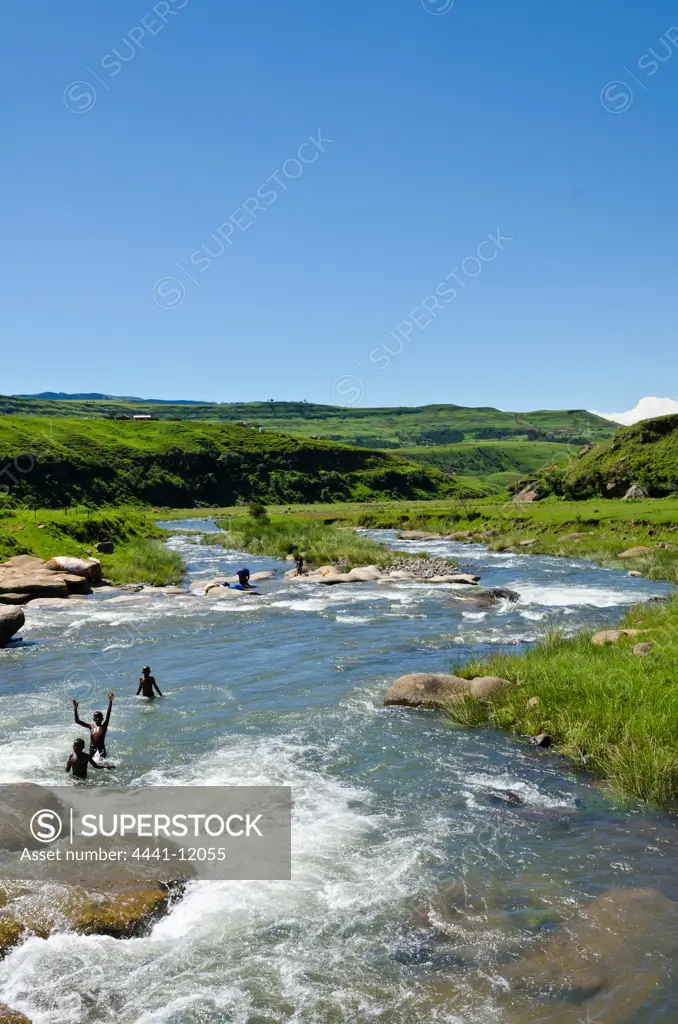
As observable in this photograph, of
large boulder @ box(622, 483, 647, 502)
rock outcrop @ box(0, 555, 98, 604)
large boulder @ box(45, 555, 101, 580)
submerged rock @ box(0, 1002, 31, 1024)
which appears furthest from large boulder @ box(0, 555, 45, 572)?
large boulder @ box(622, 483, 647, 502)

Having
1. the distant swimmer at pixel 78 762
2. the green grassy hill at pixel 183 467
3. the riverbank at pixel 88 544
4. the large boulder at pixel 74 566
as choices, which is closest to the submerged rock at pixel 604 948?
the distant swimmer at pixel 78 762

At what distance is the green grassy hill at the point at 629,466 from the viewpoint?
7300cm

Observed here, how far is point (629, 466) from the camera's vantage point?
76.6 meters

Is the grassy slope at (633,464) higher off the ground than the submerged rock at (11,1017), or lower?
higher

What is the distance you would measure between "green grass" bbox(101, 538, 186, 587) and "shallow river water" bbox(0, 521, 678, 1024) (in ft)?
64.9

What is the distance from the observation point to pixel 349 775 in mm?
14266

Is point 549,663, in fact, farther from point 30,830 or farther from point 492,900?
point 30,830

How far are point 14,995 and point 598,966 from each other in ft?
21.4

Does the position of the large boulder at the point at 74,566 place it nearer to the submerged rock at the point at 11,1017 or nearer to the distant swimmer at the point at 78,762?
the distant swimmer at the point at 78,762

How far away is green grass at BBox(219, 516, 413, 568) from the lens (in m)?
49.9

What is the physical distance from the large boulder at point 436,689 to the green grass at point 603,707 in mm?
409

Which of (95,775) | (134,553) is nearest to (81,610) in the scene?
(134,553)

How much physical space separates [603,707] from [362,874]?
691cm

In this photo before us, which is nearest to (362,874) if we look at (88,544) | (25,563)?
(25,563)
